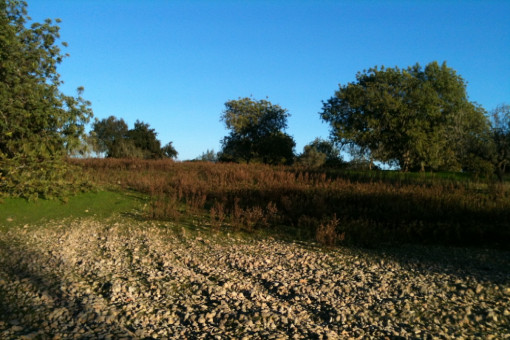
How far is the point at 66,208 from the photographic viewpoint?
11508 millimetres

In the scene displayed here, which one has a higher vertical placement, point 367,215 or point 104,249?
point 367,215

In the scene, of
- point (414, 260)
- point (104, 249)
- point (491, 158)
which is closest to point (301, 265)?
point (414, 260)

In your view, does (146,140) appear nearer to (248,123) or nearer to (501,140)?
(248,123)

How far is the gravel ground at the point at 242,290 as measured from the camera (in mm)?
4383

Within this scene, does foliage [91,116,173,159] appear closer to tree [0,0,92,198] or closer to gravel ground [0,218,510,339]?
tree [0,0,92,198]

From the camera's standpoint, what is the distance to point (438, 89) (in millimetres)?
36312

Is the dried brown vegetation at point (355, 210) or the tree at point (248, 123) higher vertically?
the tree at point (248, 123)

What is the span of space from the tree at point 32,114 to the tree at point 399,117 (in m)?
24.3

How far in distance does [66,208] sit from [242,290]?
818cm

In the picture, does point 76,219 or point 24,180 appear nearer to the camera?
point 76,219

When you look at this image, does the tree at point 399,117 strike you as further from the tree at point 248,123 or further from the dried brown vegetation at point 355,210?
the dried brown vegetation at point 355,210

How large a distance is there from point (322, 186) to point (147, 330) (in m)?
10.4

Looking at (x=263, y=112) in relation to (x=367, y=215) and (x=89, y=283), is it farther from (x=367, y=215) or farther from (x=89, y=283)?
(x=89, y=283)

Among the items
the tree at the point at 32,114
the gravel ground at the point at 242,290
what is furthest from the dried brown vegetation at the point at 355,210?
the tree at the point at 32,114
